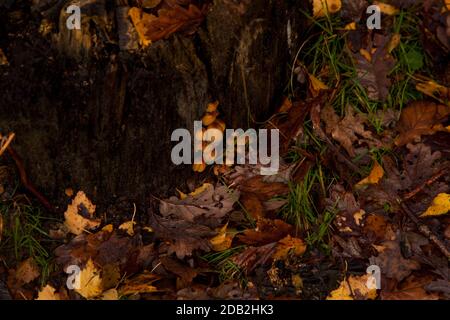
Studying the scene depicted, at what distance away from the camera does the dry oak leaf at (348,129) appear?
2.95 meters

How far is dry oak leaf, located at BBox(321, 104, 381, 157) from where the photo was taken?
2947 mm

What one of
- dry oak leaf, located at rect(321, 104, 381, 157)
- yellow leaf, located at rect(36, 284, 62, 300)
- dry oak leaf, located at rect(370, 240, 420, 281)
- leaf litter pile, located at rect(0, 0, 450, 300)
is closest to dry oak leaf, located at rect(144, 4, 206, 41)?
leaf litter pile, located at rect(0, 0, 450, 300)

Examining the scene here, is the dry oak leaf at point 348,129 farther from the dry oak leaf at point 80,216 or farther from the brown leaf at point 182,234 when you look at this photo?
the dry oak leaf at point 80,216

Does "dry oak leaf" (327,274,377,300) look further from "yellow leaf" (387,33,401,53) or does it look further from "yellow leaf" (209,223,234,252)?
"yellow leaf" (387,33,401,53)

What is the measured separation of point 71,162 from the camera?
109 inches

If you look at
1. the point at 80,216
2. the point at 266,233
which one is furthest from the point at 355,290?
the point at 80,216

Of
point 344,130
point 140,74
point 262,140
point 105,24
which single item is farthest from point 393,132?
point 105,24

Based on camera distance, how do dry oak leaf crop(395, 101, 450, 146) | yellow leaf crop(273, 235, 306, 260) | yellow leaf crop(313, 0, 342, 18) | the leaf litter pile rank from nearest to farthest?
the leaf litter pile, yellow leaf crop(273, 235, 306, 260), dry oak leaf crop(395, 101, 450, 146), yellow leaf crop(313, 0, 342, 18)

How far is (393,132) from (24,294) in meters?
1.83

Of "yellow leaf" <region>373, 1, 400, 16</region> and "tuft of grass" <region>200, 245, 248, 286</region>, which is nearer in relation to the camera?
"tuft of grass" <region>200, 245, 248, 286</region>

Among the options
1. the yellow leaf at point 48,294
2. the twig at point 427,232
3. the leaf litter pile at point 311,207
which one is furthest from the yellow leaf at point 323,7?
the yellow leaf at point 48,294

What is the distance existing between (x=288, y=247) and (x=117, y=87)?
102cm

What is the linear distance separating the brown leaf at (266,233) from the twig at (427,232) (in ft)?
1.71

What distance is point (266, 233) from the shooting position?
2787 millimetres
